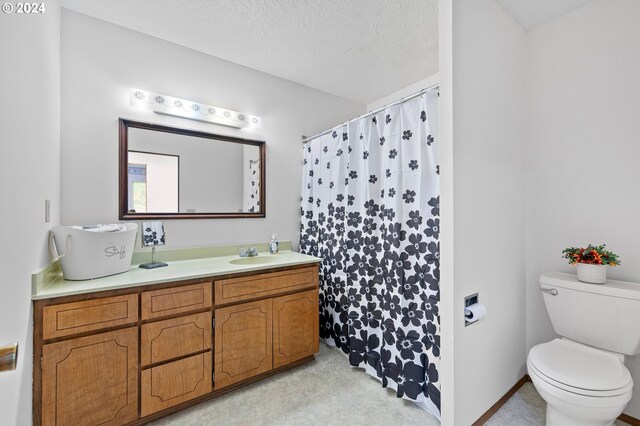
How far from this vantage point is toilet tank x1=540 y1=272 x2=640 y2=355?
144 cm

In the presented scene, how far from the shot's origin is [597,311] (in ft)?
5.05

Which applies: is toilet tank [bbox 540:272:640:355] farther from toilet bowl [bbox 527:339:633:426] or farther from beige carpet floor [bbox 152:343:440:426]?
beige carpet floor [bbox 152:343:440:426]

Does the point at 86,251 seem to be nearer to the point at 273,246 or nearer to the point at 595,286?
the point at 273,246

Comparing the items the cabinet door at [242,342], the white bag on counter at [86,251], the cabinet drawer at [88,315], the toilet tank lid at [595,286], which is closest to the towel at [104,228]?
the white bag on counter at [86,251]

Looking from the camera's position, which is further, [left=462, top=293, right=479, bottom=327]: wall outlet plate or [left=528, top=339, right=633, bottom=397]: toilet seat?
[left=462, top=293, right=479, bottom=327]: wall outlet plate

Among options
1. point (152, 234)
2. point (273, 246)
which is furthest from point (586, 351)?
point (152, 234)

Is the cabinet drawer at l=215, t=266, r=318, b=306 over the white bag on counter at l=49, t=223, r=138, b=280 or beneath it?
beneath

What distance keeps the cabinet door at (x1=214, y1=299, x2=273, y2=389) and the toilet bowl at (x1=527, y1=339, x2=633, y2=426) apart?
5.48 ft

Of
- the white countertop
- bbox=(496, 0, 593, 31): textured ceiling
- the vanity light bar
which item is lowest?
the white countertop

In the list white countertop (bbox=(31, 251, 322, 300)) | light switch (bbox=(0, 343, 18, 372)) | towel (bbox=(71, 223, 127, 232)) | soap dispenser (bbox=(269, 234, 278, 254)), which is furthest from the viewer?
soap dispenser (bbox=(269, 234, 278, 254))

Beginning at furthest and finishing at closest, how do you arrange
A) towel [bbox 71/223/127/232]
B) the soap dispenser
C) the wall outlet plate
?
the soap dispenser → towel [bbox 71/223/127/232] → the wall outlet plate

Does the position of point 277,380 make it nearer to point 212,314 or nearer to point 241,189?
point 212,314

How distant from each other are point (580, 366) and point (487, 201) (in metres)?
0.98
